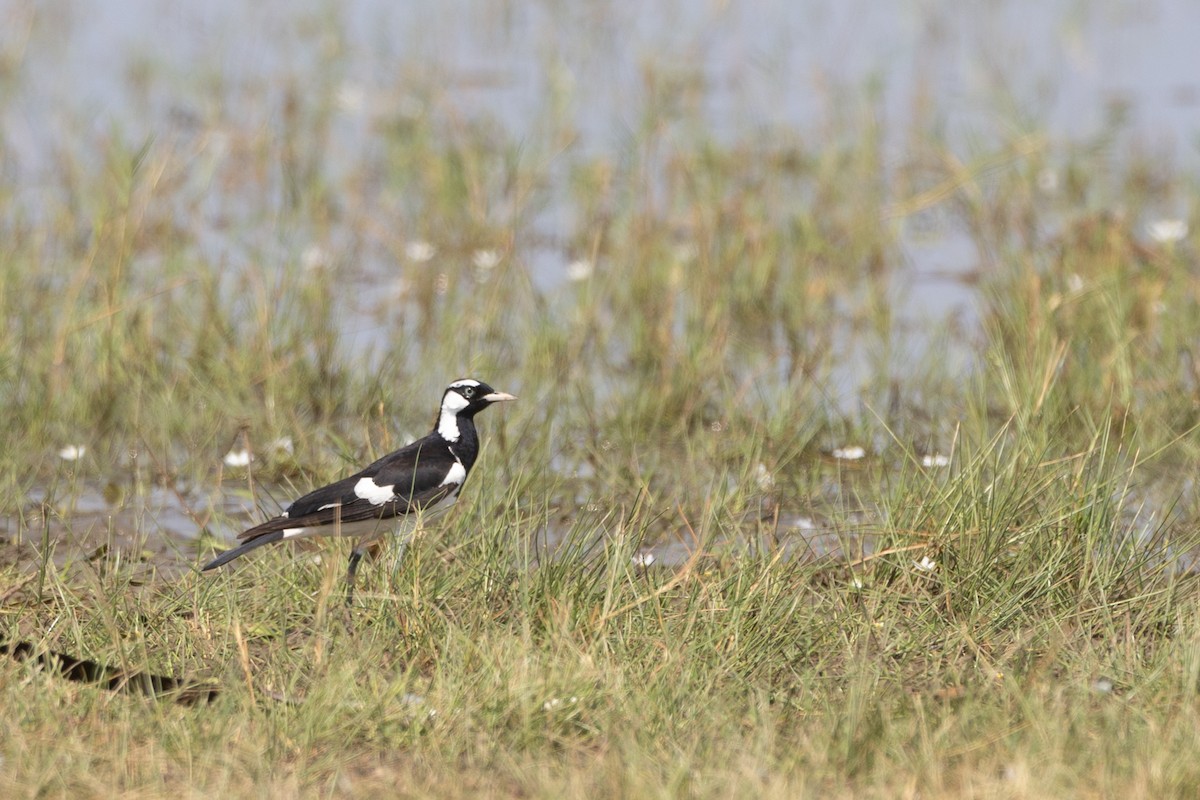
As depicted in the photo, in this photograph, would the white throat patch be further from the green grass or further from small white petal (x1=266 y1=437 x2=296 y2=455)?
small white petal (x1=266 y1=437 x2=296 y2=455)

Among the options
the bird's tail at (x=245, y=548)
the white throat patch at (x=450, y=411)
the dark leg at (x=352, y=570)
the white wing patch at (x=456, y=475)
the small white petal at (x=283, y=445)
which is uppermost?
the white throat patch at (x=450, y=411)

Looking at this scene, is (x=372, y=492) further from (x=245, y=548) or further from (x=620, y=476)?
(x=620, y=476)

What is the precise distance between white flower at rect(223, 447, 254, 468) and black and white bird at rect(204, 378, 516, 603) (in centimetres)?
100

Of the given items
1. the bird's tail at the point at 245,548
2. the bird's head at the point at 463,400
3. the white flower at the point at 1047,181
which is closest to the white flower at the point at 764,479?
the bird's head at the point at 463,400

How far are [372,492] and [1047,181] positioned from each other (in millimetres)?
6398

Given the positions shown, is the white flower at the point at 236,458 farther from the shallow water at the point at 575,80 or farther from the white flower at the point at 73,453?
the shallow water at the point at 575,80

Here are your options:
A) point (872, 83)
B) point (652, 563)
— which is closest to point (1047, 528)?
point (652, 563)

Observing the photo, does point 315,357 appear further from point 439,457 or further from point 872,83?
point 872,83

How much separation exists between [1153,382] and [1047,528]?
2.21 m

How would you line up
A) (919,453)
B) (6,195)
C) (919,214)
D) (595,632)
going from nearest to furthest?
(595,632), (919,453), (6,195), (919,214)

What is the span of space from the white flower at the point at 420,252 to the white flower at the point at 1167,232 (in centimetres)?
354

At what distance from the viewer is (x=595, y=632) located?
15.4 feet

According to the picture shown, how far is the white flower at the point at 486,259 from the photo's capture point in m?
9.07

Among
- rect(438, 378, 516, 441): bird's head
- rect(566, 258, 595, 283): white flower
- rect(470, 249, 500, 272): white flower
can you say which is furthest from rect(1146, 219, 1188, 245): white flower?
rect(438, 378, 516, 441): bird's head
